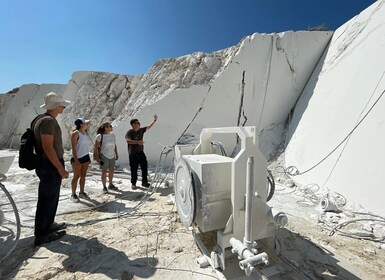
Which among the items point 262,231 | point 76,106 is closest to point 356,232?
point 262,231

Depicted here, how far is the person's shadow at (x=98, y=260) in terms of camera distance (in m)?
1.90

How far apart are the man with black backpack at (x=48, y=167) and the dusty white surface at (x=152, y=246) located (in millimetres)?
188

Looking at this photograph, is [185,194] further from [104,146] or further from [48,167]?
[104,146]

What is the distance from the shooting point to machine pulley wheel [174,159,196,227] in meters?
1.91

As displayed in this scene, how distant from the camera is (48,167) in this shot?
7.67 ft

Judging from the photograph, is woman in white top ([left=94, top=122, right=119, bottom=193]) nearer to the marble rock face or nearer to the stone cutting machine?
the marble rock face

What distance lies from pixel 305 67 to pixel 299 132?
7.46 feet

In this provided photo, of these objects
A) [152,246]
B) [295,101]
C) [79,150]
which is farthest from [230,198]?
[295,101]

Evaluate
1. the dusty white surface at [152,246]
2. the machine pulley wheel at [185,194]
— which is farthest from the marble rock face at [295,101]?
the machine pulley wheel at [185,194]

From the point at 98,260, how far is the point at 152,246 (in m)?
0.54

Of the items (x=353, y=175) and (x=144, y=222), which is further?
(x=353, y=175)

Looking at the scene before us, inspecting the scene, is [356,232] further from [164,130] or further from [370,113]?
[164,130]

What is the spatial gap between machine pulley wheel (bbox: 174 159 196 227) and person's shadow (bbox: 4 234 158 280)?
1.72ft

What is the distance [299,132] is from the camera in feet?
17.5
